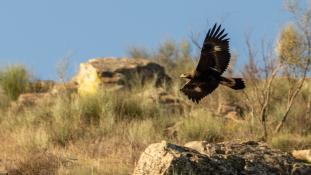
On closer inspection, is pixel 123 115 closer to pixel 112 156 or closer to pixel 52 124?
pixel 52 124

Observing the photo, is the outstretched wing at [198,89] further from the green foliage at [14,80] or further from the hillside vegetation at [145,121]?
the green foliage at [14,80]

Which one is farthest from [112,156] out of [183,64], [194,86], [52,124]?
[183,64]

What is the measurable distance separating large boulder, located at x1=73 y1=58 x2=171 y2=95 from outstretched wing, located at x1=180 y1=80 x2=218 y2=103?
659 centimetres

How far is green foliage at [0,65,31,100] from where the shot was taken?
19.3 m

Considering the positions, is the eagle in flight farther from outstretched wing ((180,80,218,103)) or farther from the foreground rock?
the foreground rock

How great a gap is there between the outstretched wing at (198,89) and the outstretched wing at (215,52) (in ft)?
0.77

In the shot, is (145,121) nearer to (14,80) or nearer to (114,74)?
(114,74)

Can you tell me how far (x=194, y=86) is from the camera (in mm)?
10961

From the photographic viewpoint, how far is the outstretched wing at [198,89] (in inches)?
422

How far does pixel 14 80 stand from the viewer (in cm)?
1956

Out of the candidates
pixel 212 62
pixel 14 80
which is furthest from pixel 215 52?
pixel 14 80

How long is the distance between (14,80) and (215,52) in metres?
10.1

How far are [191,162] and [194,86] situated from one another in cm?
256

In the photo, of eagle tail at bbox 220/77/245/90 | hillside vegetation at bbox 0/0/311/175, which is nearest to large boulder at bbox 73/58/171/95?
→ hillside vegetation at bbox 0/0/311/175
